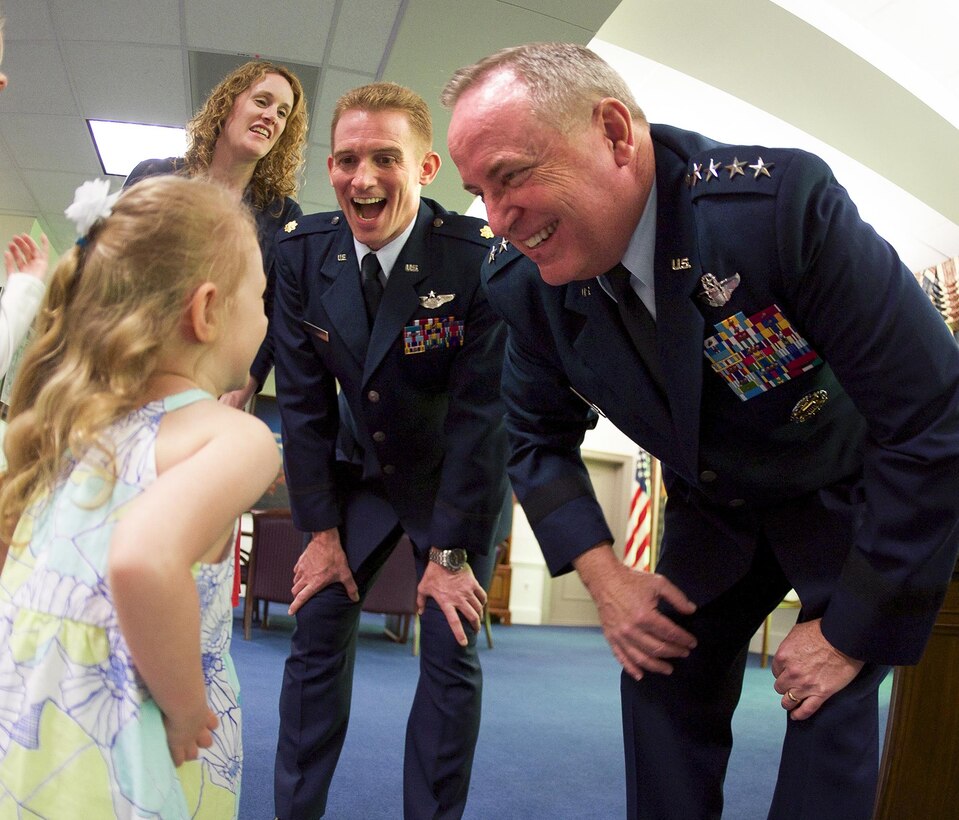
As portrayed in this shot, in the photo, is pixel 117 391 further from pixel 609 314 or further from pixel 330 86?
pixel 330 86

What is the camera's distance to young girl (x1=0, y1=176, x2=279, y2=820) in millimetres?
779

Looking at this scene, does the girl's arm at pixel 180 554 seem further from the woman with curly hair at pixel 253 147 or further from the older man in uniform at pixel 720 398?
the woman with curly hair at pixel 253 147

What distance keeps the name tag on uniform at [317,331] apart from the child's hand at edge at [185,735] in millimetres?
1059

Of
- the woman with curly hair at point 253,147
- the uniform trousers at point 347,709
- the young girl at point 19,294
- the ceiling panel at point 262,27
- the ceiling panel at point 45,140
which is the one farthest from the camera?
the ceiling panel at point 262,27

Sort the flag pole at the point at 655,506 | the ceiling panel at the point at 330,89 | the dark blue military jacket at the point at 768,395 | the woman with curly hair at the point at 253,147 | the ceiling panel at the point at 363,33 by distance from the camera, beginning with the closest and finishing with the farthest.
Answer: the dark blue military jacket at the point at 768,395
the woman with curly hair at the point at 253,147
the ceiling panel at the point at 363,33
the ceiling panel at the point at 330,89
the flag pole at the point at 655,506

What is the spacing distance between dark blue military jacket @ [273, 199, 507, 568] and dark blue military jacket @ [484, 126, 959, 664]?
29cm

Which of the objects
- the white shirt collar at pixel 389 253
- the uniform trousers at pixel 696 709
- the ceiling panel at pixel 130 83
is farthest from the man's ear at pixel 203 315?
the ceiling panel at pixel 130 83

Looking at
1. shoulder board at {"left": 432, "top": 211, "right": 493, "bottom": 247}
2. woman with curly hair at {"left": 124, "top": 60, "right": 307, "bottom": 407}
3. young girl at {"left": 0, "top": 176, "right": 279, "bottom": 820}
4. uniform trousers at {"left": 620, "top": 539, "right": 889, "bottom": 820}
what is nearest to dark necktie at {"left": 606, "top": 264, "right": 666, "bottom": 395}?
uniform trousers at {"left": 620, "top": 539, "right": 889, "bottom": 820}

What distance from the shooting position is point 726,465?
1243 mm

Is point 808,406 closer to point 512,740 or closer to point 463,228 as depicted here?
point 463,228

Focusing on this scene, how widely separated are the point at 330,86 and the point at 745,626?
373cm

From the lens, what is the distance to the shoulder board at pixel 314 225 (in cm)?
191

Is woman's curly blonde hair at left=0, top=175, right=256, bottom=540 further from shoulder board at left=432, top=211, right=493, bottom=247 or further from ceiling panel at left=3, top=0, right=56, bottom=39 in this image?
ceiling panel at left=3, top=0, right=56, bottom=39

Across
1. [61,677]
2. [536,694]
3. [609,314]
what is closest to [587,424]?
[609,314]
